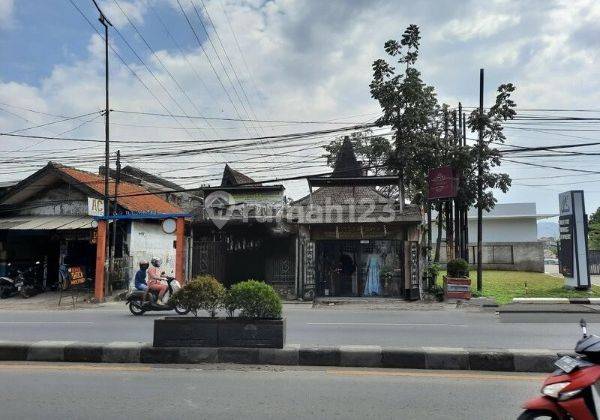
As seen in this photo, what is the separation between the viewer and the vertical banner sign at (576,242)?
1975 cm

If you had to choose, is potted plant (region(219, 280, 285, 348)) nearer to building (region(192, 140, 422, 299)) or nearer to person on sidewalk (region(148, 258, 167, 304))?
person on sidewalk (region(148, 258, 167, 304))

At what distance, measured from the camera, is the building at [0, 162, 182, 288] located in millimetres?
21828

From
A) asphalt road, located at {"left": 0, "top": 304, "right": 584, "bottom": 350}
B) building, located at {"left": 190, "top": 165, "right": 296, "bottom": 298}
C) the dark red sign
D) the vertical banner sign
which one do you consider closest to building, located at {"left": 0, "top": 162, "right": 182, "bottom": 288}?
building, located at {"left": 190, "top": 165, "right": 296, "bottom": 298}

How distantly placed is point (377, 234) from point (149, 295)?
926cm

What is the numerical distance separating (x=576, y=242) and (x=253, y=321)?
A: 16.9m

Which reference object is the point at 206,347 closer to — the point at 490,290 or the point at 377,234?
the point at 377,234

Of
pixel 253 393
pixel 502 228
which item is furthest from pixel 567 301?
pixel 502 228

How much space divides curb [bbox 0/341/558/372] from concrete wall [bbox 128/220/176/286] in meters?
14.6

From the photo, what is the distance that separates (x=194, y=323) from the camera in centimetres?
735

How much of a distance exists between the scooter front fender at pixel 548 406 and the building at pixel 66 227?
19178mm

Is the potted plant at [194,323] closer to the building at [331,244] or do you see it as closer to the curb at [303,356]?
the curb at [303,356]

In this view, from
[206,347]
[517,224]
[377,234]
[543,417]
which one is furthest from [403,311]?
[517,224]

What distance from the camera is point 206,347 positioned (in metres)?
7.27

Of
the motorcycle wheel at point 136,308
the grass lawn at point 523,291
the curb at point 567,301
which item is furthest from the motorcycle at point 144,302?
the curb at point 567,301
